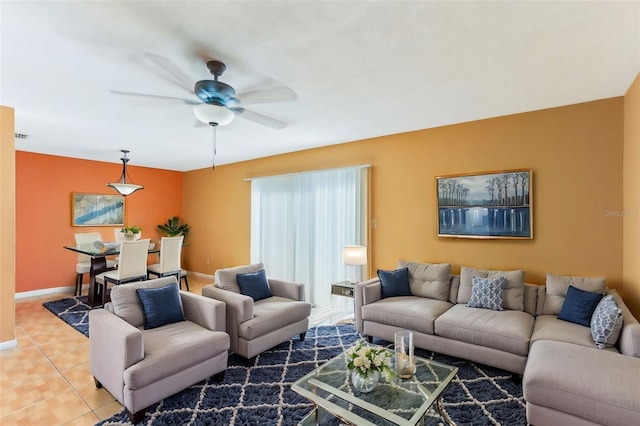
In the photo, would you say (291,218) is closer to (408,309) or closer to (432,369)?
(408,309)

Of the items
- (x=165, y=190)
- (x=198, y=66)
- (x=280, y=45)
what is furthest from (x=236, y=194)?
(x=280, y=45)

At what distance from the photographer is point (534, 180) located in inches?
134

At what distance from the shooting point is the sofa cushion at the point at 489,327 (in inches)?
104

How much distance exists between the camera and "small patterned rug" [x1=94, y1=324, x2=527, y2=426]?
223 cm

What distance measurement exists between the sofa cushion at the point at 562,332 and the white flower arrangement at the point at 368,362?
1.42 m

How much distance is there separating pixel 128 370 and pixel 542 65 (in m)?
3.75

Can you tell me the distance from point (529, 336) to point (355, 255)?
6.81 feet

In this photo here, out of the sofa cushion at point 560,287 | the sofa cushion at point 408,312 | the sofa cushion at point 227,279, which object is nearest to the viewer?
the sofa cushion at point 560,287

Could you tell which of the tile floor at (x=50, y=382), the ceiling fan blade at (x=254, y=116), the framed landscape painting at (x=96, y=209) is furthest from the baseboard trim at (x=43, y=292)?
the ceiling fan blade at (x=254, y=116)

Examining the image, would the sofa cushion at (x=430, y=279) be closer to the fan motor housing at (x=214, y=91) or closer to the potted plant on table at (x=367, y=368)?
the potted plant on table at (x=367, y=368)

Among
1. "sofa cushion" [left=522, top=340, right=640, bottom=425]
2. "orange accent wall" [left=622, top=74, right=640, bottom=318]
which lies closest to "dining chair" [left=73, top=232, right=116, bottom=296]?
"sofa cushion" [left=522, top=340, right=640, bottom=425]

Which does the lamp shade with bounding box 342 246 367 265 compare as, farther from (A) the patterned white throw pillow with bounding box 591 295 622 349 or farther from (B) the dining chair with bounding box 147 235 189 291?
(B) the dining chair with bounding box 147 235 189 291

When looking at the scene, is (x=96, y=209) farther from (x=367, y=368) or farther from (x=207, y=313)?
(x=367, y=368)

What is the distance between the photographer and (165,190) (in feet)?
24.4
